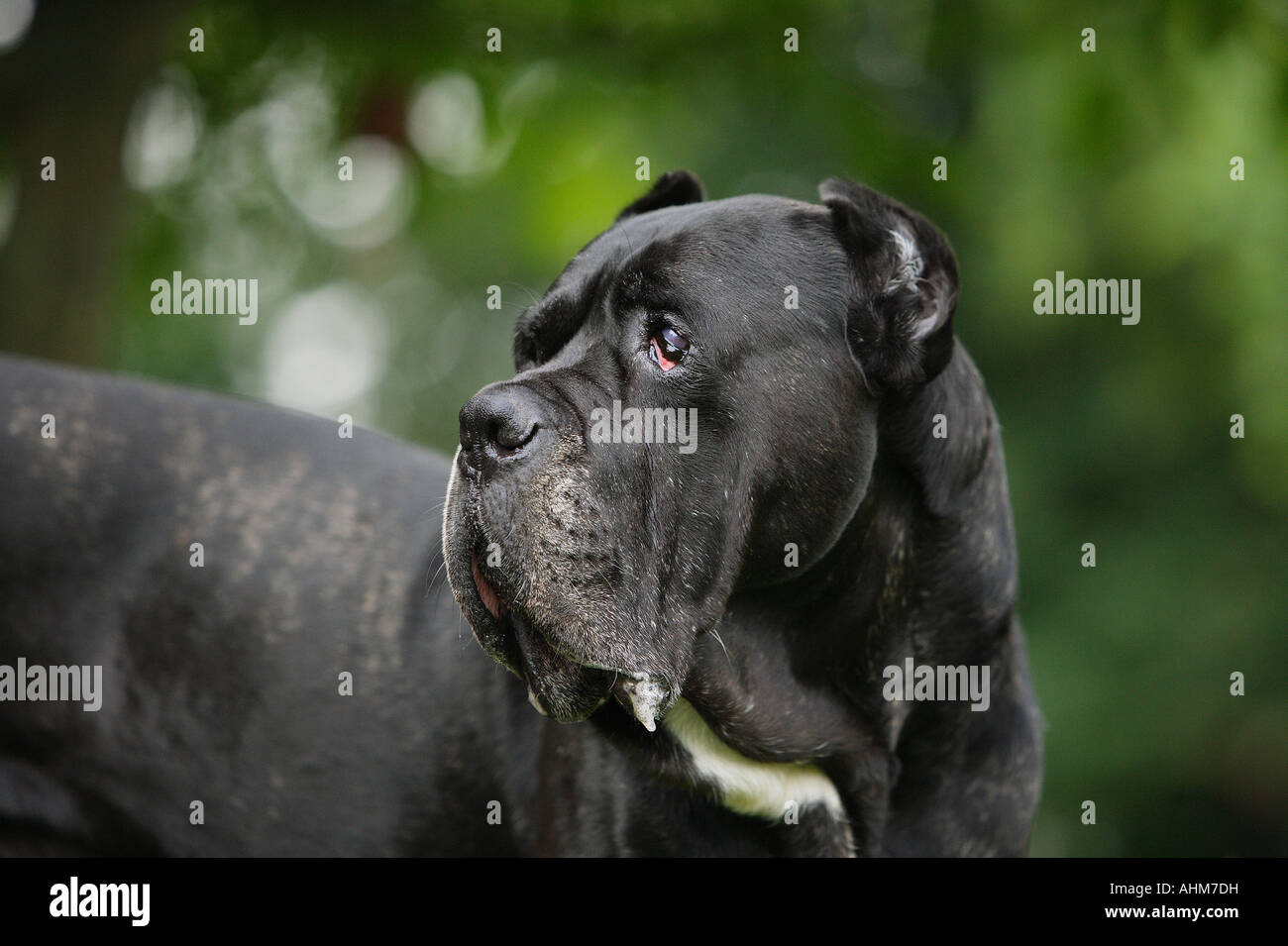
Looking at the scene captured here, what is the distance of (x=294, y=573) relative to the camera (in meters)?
4.14

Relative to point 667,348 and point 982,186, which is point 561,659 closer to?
point 667,348

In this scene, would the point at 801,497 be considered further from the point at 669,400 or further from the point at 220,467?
the point at 220,467

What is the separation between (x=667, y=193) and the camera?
4.04m

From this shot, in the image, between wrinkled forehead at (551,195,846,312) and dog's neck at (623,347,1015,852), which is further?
dog's neck at (623,347,1015,852)

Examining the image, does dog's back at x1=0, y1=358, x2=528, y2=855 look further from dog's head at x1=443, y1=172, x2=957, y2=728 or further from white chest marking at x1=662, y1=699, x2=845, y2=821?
dog's head at x1=443, y1=172, x2=957, y2=728

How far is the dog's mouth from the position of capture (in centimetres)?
304

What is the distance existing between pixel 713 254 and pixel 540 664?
3.27 feet

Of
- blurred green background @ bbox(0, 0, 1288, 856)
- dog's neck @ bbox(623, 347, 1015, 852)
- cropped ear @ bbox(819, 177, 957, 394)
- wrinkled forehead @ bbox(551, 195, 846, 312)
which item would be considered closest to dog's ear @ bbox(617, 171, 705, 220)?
wrinkled forehead @ bbox(551, 195, 846, 312)

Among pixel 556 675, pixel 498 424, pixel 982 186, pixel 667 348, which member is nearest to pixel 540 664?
pixel 556 675

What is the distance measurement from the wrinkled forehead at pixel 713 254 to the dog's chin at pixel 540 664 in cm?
76

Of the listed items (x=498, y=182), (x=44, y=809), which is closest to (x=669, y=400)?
(x=44, y=809)

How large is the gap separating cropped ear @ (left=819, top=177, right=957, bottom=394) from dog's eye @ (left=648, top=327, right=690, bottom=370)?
435 mm

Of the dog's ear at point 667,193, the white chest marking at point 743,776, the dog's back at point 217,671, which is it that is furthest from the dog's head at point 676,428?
the dog's back at point 217,671

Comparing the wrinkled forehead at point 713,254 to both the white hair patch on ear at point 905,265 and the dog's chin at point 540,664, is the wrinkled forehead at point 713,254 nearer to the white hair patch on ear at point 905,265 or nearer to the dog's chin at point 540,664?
the white hair patch on ear at point 905,265
